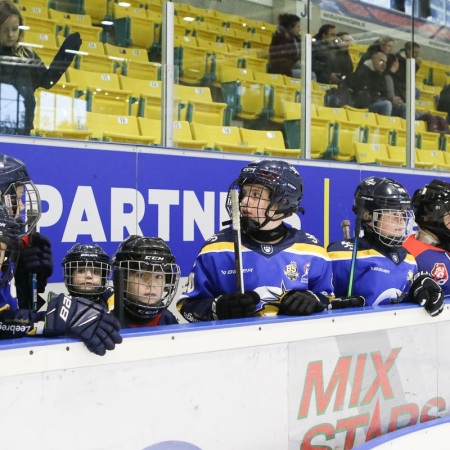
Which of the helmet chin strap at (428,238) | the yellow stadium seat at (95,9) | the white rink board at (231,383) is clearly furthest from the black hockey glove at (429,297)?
the yellow stadium seat at (95,9)

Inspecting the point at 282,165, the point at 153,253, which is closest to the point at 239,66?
the point at 282,165

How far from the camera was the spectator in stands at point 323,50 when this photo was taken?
16.3 ft

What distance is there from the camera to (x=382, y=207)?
2.55 meters

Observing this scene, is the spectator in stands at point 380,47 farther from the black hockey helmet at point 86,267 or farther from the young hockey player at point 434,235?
the black hockey helmet at point 86,267

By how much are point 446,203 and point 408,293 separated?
622mm

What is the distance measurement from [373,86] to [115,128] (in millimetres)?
2330

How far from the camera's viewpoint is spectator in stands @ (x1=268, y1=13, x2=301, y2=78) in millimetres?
4914

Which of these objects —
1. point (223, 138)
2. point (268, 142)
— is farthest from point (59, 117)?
point (268, 142)

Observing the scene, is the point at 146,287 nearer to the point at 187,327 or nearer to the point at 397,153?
the point at 187,327

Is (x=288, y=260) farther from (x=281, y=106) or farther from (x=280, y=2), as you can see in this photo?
(x=280, y=2)

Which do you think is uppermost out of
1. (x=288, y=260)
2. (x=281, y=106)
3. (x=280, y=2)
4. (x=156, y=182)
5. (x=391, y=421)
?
(x=280, y=2)

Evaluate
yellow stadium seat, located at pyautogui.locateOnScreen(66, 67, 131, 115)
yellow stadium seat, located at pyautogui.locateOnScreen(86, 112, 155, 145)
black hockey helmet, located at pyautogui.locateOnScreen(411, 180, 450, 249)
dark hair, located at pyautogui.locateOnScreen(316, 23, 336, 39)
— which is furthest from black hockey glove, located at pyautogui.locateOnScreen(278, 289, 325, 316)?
dark hair, located at pyautogui.locateOnScreen(316, 23, 336, 39)

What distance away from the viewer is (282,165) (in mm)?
2340

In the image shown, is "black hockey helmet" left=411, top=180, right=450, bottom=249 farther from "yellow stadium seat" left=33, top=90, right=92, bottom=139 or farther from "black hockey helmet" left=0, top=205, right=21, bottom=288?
"black hockey helmet" left=0, top=205, right=21, bottom=288
